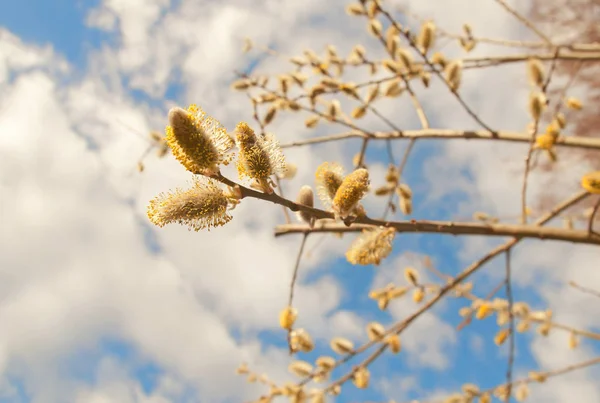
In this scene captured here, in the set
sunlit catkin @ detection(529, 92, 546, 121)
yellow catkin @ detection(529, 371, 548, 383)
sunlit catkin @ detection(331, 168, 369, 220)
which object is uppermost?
sunlit catkin @ detection(529, 92, 546, 121)

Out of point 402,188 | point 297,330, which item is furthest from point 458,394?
point 402,188

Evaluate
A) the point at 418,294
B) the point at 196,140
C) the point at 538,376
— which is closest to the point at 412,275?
the point at 418,294

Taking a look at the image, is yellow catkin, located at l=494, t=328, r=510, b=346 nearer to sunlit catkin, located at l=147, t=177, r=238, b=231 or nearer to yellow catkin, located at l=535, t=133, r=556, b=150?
yellow catkin, located at l=535, t=133, r=556, b=150

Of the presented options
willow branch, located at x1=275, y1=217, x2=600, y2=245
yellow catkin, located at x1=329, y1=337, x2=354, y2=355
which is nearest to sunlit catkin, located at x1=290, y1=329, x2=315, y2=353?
yellow catkin, located at x1=329, y1=337, x2=354, y2=355

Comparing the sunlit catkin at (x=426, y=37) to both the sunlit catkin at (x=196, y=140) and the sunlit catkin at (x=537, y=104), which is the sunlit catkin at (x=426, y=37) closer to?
the sunlit catkin at (x=537, y=104)

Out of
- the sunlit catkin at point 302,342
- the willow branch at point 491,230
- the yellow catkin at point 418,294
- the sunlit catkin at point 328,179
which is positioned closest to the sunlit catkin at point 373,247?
the willow branch at point 491,230
